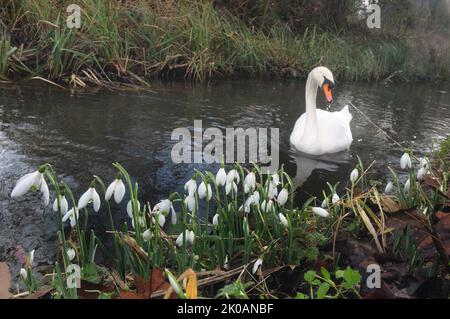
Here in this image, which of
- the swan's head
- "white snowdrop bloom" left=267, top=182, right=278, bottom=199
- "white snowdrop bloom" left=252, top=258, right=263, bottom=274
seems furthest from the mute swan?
"white snowdrop bloom" left=252, top=258, right=263, bottom=274

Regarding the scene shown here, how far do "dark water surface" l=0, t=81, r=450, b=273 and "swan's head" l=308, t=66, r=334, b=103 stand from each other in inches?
28.3

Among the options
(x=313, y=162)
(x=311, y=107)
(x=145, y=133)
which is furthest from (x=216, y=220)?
(x=311, y=107)

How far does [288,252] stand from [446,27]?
15.1 metres

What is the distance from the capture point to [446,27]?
49.6ft

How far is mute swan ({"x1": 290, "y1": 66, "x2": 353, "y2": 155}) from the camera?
5324mm

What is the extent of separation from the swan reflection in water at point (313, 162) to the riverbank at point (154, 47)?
373 centimetres

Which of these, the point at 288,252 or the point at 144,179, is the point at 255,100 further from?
the point at 288,252

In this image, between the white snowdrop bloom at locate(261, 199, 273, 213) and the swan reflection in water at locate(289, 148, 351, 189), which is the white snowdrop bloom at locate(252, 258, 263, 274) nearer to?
the white snowdrop bloom at locate(261, 199, 273, 213)

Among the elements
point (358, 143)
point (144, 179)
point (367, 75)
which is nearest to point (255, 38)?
point (367, 75)

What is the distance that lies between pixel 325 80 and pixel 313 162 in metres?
1.16

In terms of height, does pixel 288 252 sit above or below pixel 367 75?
below

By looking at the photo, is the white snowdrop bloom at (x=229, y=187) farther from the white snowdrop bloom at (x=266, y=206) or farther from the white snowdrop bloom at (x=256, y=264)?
the white snowdrop bloom at (x=256, y=264)

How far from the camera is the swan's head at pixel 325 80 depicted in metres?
5.67

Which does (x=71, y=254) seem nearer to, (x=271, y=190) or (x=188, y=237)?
(x=188, y=237)
